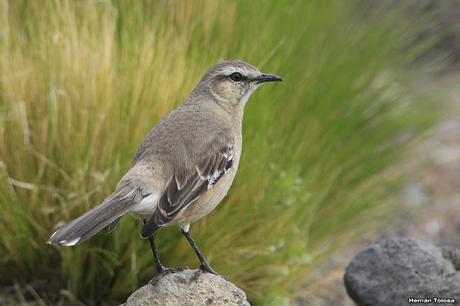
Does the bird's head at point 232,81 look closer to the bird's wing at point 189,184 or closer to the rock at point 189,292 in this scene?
the bird's wing at point 189,184

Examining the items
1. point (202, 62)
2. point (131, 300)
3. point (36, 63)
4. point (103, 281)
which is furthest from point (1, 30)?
point (131, 300)

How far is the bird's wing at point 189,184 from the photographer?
4242mm

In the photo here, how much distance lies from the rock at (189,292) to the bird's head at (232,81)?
3.51 ft

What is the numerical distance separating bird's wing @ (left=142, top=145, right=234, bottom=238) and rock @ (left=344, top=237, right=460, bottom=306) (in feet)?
4.18

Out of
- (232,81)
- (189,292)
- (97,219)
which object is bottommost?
(189,292)

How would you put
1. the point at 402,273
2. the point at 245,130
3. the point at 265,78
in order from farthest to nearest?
the point at 245,130 → the point at 402,273 → the point at 265,78

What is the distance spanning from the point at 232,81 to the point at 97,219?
139 cm

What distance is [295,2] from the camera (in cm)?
687

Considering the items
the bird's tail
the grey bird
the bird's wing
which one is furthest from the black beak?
the bird's tail

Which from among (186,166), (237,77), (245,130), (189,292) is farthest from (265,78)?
(189,292)

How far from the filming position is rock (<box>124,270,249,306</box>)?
4.50 meters

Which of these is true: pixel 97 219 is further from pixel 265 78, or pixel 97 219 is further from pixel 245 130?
pixel 245 130

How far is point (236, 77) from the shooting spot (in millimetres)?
5059

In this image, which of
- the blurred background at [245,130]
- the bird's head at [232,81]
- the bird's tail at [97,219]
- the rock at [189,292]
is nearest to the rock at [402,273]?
the blurred background at [245,130]
